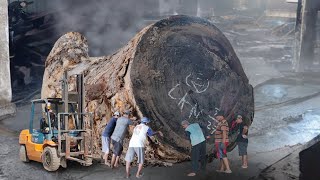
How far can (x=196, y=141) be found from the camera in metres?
6.32

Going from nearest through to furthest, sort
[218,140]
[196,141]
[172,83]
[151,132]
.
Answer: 1. [151,132]
2. [196,141]
3. [172,83]
4. [218,140]

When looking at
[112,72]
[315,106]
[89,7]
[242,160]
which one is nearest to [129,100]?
[112,72]

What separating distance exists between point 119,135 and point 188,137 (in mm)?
1119

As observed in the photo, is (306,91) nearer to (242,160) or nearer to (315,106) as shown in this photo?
(315,106)

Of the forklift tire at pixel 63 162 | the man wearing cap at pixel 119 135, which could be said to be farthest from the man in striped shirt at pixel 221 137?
the forklift tire at pixel 63 162

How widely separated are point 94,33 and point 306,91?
9.61m

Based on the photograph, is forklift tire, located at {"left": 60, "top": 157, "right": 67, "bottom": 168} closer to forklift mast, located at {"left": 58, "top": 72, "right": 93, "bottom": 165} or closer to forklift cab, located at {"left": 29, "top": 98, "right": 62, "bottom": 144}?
forklift mast, located at {"left": 58, "top": 72, "right": 93, "bottom": 165}

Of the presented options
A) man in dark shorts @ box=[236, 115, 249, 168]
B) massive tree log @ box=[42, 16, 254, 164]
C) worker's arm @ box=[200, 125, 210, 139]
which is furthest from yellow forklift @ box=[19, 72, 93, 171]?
man in dark shorts @ box=[236, 115, 249, 168]

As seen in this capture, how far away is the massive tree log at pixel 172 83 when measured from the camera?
6.29 metres

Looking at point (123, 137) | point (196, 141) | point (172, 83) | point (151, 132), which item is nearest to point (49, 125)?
point (123, 137)

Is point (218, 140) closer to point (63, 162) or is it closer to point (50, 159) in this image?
point (63, 162)

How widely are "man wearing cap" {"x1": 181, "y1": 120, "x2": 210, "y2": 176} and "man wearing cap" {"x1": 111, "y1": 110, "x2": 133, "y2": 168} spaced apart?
0.89m

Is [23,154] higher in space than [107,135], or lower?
lower

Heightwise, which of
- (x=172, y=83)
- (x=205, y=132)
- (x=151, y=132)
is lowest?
(x=205, y=132)
